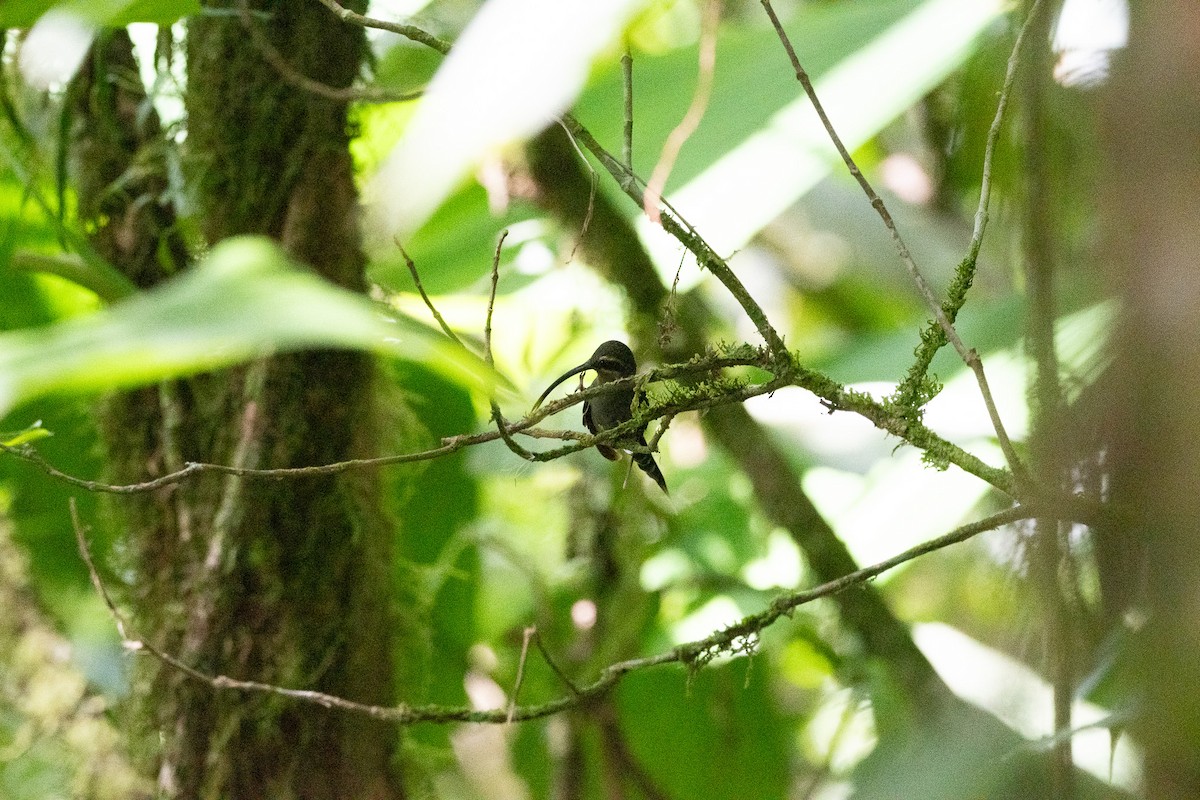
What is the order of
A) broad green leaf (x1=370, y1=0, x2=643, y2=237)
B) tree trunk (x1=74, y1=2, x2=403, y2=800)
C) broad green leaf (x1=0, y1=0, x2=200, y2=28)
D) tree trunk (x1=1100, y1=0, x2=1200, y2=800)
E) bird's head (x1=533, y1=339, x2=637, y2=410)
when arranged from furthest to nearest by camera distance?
tree trunk (x1=74, y1=2, x2=403, y2=800), broad green leaf (x1=0, y1=0, x2=200, y2=28), bird's head (x1=533, y1=339, x2=637, y2=410), broad green leaf (x1=370, y1=0, x2=643, y2=237), tree trunk (x1=1100, y1=0, x2=1200, y2=800)

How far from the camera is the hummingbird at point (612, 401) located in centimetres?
81

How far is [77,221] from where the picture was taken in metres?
1.45

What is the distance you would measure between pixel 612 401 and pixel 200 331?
1.97 ft

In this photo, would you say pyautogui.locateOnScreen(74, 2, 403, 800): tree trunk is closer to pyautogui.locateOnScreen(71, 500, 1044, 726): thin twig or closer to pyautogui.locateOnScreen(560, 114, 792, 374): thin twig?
pyautogui.locateOnScreen(71, 500, 1044, 726): thin twig

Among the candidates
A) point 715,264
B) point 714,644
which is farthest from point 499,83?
point 714,644

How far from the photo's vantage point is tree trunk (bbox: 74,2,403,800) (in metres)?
1.17

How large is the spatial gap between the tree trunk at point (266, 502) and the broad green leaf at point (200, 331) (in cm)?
88

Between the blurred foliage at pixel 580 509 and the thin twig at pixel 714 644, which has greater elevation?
the blurred foliage at pixel 580 509

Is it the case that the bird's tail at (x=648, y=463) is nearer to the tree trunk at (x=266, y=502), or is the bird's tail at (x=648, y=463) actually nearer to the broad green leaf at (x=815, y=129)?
the tree trunk at (x=266, y=502)

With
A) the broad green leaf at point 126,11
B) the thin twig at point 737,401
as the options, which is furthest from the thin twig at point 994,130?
the broad green leaf at point 126,11

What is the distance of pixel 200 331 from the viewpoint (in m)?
0.28

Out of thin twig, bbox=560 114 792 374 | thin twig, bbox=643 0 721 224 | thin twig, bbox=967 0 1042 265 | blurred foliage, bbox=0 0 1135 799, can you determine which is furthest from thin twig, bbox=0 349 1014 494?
thin twig, bbox=643 0 721 224

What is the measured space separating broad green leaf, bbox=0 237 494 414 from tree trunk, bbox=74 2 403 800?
88 cm

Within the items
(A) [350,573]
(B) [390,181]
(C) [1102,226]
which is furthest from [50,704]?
(C) [1102,226]
